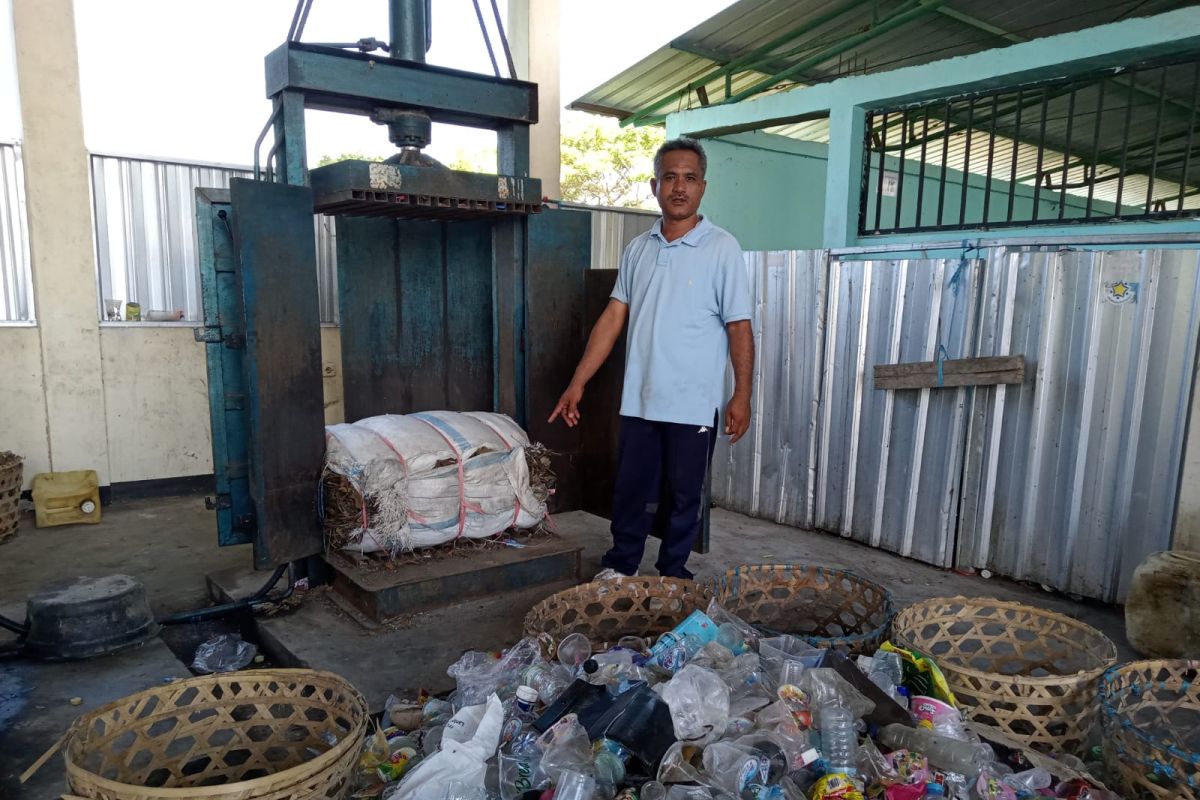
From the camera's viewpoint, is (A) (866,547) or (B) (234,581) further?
(A) (866,547)

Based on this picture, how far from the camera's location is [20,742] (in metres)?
2.54

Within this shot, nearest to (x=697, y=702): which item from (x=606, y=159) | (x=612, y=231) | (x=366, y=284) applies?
(x=366, y=284)

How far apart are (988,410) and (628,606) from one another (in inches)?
96.0

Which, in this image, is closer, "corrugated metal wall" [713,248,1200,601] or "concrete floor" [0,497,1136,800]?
"concrete floor" [0,497,1136,800]

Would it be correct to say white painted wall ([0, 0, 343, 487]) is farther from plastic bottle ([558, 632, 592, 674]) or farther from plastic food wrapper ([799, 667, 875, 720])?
plastic food wrapper ([799, 667, 875, 720])

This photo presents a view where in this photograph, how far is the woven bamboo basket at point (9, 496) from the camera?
4746mm

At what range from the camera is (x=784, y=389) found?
17.1 feet

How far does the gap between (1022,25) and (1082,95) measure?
1699 millimetres

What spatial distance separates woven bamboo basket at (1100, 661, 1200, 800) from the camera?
6.11 ft

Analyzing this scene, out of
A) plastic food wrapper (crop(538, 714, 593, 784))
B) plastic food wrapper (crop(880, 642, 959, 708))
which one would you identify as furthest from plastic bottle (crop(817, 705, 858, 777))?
plastic food wrapper (crop(538, 714, 593, 784))

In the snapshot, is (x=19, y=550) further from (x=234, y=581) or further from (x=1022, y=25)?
(x=1022, y=25)

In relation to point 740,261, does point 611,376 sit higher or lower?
lower

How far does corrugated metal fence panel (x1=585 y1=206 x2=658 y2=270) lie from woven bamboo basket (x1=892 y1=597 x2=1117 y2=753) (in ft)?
16.7

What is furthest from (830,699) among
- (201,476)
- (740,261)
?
(201,476)
